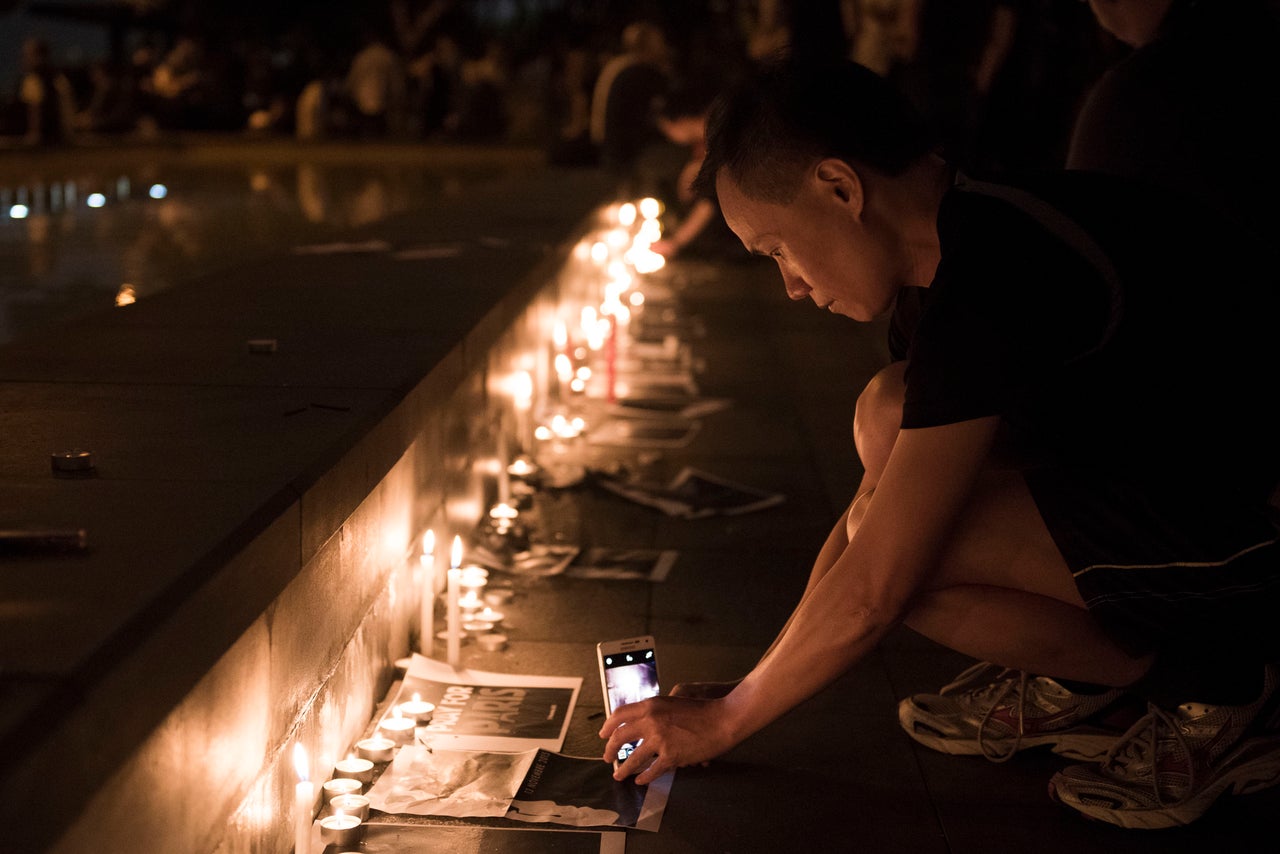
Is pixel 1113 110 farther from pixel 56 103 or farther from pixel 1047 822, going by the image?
pixel 56 103

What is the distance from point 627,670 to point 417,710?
476 mm

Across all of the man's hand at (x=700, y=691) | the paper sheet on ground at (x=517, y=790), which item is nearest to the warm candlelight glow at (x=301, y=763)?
the paper sheet on ground at (x=517, y=790)

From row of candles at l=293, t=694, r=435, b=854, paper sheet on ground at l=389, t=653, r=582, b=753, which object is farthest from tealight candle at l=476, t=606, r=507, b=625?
row of candles at l=293, t=694, r=435, b=854

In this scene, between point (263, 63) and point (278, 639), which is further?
point (263, 63)

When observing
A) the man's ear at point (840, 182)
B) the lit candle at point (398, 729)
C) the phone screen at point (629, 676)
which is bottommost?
the lit candle at point (398, 729)

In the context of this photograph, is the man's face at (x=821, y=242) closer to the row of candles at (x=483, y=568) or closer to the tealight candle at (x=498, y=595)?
the row of candles at (x=483, y=568)

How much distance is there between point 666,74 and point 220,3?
89.2 ft

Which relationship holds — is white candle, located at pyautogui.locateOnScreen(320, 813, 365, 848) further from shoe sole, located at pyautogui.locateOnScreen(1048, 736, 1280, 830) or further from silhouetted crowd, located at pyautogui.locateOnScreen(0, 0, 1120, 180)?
silhouetted crowd, located at pyautogui.locateOnScreen(0, 0, 1120, 180)

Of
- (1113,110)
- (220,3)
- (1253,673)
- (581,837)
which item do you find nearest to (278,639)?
(581,837)

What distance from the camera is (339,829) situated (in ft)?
8.45

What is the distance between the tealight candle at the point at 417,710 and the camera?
3.16 metres

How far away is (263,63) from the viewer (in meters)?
26.8

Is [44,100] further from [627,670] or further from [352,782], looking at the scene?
[352,782]

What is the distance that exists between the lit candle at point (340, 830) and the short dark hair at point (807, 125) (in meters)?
1.29
